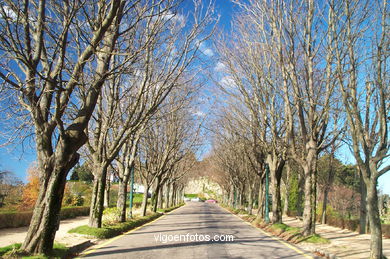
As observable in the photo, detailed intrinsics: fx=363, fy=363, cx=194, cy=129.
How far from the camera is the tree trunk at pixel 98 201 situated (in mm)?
13359

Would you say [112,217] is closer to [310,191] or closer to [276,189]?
[276,189]

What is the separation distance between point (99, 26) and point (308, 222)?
32.6 ft

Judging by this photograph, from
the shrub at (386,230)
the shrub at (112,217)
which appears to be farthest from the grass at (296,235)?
the shrub at (112,217)

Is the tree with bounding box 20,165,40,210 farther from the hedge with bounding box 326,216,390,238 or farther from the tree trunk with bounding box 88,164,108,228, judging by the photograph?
the hedge with bounding box 326,216,390,238

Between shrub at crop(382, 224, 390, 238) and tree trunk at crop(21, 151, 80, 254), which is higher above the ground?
tree trunk at crop(21, 151, 80, 254)

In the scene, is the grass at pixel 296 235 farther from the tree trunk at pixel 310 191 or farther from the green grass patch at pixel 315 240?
the tree trunk at pixel 310 191

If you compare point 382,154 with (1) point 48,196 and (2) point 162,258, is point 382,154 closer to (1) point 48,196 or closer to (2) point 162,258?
(2) point 162,258

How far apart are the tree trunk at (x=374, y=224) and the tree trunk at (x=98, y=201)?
356 inches

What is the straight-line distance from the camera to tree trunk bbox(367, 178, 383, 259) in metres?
8.34

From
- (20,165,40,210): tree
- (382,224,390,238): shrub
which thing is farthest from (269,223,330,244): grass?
(20,165,40,210): tree

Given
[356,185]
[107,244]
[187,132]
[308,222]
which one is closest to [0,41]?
[107,244]

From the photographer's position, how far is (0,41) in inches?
285

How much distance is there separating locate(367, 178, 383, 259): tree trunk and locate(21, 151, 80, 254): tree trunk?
7.10m

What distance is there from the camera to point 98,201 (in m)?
13.5
